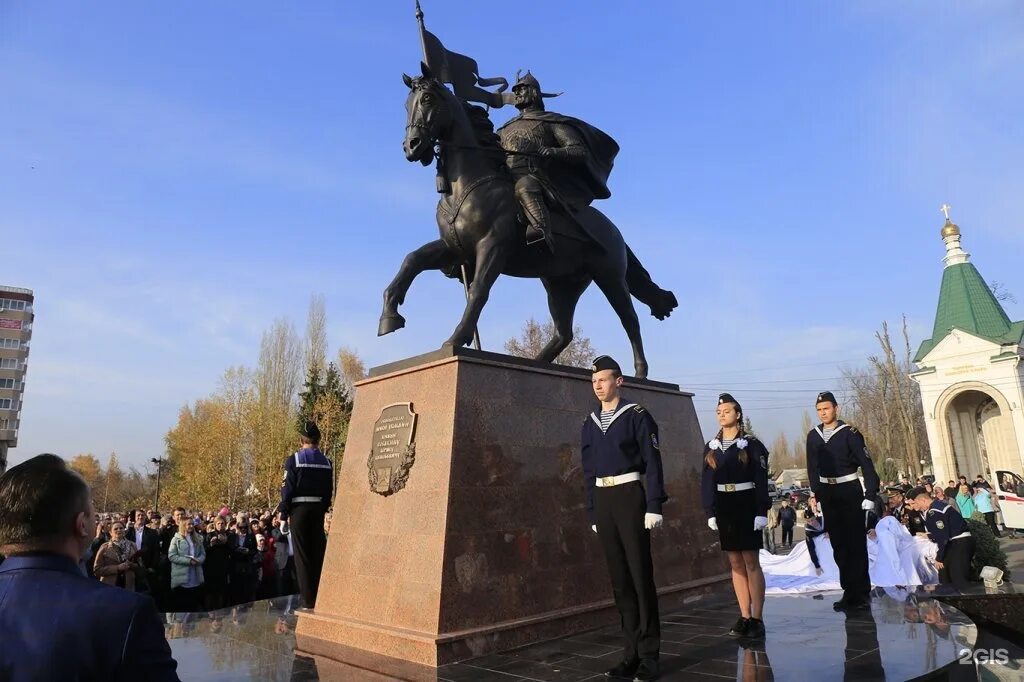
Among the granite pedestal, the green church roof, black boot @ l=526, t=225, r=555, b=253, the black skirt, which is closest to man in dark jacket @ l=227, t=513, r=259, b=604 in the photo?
the granite pedestal

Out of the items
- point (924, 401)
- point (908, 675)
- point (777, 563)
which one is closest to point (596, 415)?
point (908, 675)

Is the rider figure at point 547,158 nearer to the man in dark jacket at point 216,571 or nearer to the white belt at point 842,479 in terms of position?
the white belt at point 842,479

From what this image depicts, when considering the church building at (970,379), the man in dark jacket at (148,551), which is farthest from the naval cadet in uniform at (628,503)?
the church building at (970,379)

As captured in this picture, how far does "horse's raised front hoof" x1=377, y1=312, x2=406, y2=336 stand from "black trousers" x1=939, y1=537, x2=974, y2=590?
27.3 ft

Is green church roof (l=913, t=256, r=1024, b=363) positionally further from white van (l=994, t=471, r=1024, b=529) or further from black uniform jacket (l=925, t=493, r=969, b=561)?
black uniform jacket (l=925, t=493, r=969, b=561)

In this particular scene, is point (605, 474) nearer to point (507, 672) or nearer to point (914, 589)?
point (507, 672)

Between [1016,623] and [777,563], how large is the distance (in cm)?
333

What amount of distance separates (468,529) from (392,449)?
3.61 ft

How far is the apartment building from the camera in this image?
74.8m

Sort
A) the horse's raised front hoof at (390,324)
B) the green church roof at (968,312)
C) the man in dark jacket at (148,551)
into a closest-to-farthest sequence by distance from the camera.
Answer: the horse's raised front hoof at (390,324)
the man in dark jacket at (148,551)
the green church roof at (968,312)

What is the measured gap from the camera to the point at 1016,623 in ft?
22.9

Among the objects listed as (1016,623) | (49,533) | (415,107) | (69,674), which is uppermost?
(415,107)

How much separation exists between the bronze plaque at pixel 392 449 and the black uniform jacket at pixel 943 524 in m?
7.98

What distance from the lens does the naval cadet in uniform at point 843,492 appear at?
6.31 metres
